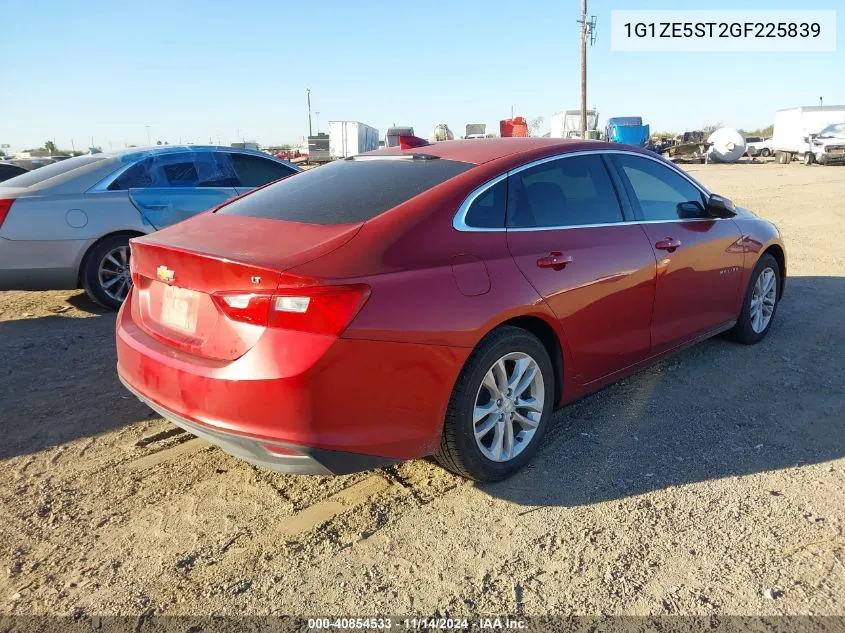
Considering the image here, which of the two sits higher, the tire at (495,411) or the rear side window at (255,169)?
the rear side window at (255,169)

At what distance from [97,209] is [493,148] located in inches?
164

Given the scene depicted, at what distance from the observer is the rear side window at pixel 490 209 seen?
311 centimetres

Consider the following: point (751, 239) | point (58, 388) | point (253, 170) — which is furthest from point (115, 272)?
point (751, 239)

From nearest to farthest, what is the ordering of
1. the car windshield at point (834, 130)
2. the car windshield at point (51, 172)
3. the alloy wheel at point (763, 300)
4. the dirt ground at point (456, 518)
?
1. the dirt ground at point (456, 518)
2. the alloy wheel at point (763, 300)
3. the car windshield at point (51, 172)
4. the car windshield at point (834, 130)

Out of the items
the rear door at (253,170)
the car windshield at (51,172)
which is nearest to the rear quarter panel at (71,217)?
the car windshield at (51,172)

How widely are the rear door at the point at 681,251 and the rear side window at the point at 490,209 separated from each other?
1.11 meters

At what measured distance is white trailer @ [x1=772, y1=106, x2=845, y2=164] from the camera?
33.2m

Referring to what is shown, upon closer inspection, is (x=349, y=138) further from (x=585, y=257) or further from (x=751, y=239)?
(x=585, y=257)

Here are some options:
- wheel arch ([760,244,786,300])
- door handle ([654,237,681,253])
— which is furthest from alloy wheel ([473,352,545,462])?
wheel arch ([760,244,786,300])

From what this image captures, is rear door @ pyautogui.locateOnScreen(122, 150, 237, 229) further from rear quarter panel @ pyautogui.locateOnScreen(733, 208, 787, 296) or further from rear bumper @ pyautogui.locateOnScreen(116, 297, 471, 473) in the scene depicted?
rear quarter panel @ pyautogui.locateOnScreen(733, 208, 787, 296)

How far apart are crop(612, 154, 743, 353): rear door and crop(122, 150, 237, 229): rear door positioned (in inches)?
172

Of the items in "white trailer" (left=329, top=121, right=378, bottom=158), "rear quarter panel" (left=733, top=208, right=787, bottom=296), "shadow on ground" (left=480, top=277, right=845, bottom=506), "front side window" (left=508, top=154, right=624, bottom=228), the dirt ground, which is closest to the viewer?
the dirt ground

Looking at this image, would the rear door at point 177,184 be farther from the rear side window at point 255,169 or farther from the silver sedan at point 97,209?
the rear side window at point 255,169

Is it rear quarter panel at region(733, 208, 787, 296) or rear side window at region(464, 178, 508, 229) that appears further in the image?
rear quarter panel at region(733, 208, 787, 296)
